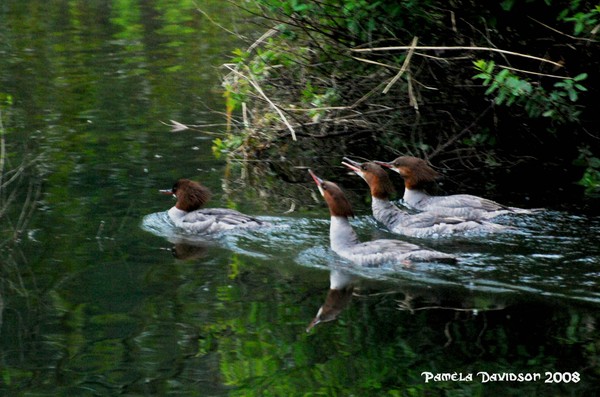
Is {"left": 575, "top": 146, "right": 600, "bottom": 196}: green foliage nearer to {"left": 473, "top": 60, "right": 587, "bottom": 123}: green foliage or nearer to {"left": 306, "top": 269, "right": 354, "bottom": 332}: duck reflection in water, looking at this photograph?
{"left": 473, "top": 60, "right": 587, "bottom": 123}: green foliage

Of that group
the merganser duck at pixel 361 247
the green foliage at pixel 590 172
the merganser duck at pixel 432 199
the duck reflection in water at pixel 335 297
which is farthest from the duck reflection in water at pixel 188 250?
the green foliage at pixel 590 172

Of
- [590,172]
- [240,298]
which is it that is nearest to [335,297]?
[240,298]

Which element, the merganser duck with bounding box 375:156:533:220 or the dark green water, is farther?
the merganser duck with bounding box 375:156:533:220

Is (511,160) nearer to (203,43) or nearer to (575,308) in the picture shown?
(575,308)

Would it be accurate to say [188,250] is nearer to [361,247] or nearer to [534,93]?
[361,247]

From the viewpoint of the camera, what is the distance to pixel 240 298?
945 centimetres

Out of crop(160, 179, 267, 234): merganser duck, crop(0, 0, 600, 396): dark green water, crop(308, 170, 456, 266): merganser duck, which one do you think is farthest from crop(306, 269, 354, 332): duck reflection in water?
crop(160, 179, 267, 234): merganser duck

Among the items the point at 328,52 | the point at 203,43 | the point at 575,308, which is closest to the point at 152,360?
the point at 575,308

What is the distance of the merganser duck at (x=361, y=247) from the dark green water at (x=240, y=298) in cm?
16

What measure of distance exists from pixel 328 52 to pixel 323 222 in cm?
308

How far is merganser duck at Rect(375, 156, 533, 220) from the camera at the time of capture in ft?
39.5

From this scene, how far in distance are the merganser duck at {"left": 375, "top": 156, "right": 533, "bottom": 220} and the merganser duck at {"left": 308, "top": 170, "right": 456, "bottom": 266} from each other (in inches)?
64.4

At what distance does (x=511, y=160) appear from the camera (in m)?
14.6

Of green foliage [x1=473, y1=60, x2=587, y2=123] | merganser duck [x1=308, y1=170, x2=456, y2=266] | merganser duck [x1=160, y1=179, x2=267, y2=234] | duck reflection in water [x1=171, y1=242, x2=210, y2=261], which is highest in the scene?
green foliage [x1=473, y1=60, x2=587, y2=123]
